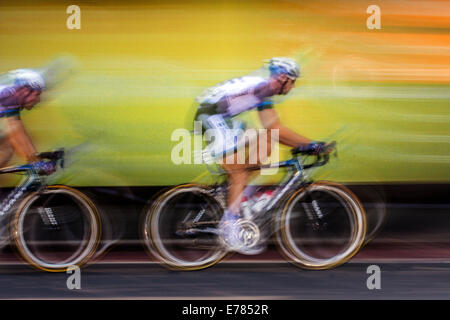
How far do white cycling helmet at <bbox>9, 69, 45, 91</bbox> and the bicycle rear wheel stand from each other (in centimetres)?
157

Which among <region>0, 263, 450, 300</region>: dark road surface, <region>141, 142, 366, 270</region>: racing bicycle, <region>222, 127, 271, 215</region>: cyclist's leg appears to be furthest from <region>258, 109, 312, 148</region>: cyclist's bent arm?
<region>0, 263, 450, 300</region>: dark road surface

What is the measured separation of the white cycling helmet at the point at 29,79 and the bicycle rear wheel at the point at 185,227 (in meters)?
1.57

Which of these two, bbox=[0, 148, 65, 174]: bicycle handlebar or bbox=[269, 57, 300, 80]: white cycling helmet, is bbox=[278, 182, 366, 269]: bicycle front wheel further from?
bbox=[0, 148, 65, 174]: bicycle handlebar

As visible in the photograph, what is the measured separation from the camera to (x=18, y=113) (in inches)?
254

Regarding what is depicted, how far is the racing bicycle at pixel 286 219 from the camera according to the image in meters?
6.10

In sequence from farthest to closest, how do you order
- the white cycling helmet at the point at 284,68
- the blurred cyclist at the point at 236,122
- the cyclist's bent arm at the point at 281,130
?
the white cycling helmet at the point at 284,68
the cyclist's bent arm at the point at 281,130
the blurred cyclist at the point at 236,122

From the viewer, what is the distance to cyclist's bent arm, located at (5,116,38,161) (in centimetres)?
627

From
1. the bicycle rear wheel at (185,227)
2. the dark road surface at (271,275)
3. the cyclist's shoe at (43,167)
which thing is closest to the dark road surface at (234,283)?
the dark road surface at (271,275)

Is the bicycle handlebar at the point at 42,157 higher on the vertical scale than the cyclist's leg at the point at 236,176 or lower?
higher

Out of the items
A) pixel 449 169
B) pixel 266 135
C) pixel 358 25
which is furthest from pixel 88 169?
pixel 449 169

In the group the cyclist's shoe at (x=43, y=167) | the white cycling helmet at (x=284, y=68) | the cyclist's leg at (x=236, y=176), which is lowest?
the cyclist's leg at (x=236, y=176)

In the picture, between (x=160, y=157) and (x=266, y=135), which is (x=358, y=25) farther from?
(x=160, y=157)

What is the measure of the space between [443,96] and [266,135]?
194 cm

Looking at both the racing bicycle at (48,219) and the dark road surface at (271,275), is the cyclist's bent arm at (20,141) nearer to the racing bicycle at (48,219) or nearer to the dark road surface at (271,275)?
the racing bicycle at (48,219)
